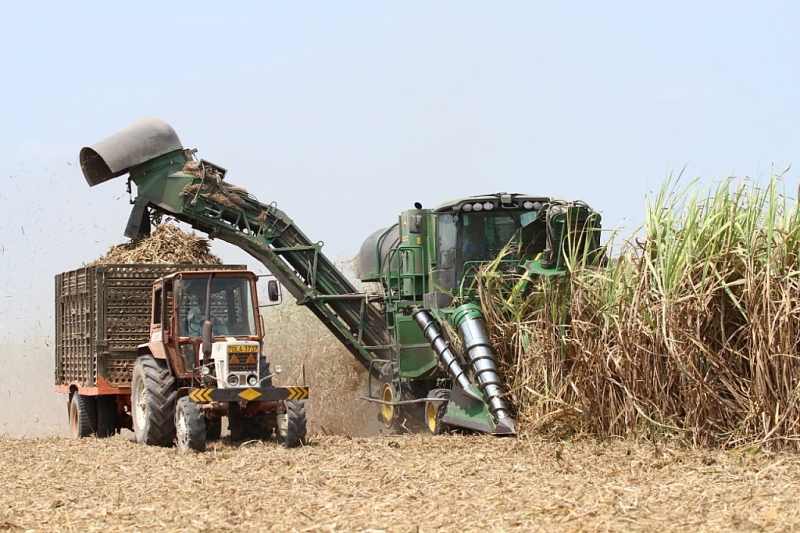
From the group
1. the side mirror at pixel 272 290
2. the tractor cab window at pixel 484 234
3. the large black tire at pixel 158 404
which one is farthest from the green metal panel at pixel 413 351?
the large black tire at pixel 158 404

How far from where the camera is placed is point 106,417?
13070mm

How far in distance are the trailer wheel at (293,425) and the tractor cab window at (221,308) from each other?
1.16 meters

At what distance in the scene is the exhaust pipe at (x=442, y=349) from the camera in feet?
35.7

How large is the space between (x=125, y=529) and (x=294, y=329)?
39.3 ft

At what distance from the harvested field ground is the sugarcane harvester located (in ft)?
4.48

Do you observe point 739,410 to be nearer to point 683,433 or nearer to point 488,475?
point 683,433

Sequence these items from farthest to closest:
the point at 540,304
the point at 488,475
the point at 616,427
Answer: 1. the point at 540,304
2. the point at 616,427
3. the point at 488,475

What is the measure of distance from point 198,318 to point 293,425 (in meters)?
1.67

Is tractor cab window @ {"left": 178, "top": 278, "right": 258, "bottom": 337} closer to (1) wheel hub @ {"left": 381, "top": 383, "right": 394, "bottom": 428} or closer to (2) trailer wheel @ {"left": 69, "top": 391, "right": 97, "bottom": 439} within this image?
(1) wheel hub @ {"left": 381, "top": 383, "right": 394, "bottom": 428}

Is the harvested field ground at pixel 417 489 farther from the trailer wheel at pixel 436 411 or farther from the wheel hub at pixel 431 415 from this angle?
the wheel hub at pixel 431 415

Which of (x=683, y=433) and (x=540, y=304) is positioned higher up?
(x=540, y=304)

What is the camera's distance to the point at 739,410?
8180 mm

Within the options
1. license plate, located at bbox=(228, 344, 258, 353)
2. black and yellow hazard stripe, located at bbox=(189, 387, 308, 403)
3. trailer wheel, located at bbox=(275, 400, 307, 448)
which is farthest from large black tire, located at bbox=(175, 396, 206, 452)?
trailer wheel, located at bbox=(275, 400, 307, 448)

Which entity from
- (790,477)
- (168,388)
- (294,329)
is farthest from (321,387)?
(790,477)
